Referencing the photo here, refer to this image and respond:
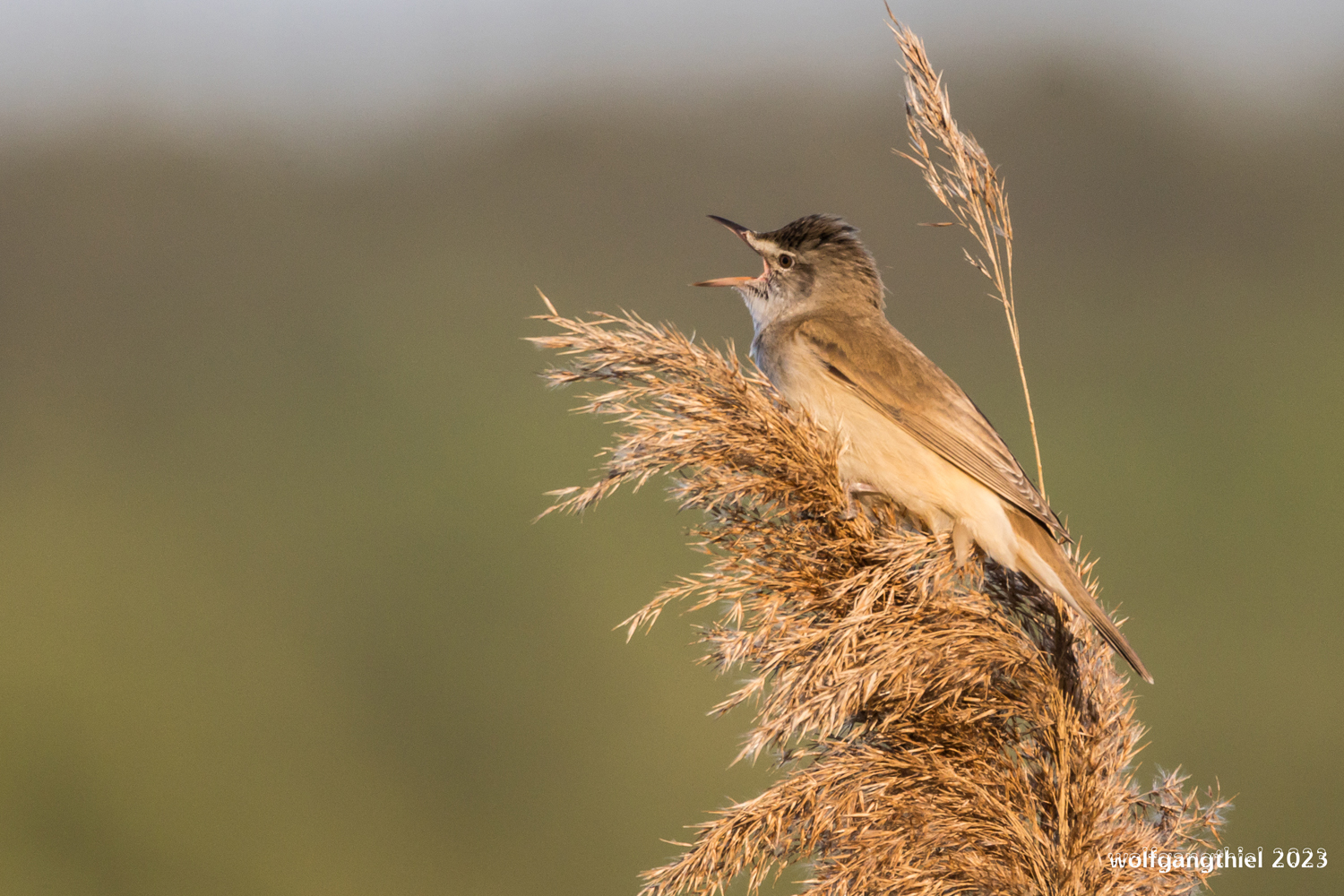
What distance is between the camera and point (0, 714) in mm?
10711

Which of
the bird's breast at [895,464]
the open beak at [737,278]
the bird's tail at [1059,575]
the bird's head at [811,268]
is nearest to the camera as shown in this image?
the bird's tail at [1059,575]

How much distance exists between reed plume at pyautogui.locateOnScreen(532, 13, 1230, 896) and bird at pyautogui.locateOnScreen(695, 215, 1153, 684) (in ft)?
1.96

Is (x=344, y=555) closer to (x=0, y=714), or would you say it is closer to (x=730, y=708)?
(x=0, y=714)

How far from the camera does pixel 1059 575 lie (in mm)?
2826

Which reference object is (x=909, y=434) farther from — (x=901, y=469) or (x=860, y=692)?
(x=860, y=692)

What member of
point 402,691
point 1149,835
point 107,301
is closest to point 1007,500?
point 1149,835

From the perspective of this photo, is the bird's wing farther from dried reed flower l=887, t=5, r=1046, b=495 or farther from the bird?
dried reed flower l=887, t=5, r=1046, b=495

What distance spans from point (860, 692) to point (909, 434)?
4.71 feet

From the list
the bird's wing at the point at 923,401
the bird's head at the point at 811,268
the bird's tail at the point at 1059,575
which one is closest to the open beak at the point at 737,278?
the bird's head at the point at 811,268

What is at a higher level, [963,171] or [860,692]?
[963,171]

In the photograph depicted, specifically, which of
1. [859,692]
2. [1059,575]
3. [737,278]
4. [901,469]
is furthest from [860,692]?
[737,278]

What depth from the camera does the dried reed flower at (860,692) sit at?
2.13m

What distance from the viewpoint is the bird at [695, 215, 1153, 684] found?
3133mm

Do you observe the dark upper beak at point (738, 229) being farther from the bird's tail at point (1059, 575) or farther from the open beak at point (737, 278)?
the bird's tail at point (1059, 575)
